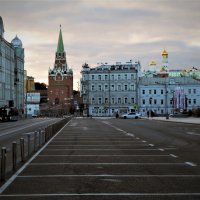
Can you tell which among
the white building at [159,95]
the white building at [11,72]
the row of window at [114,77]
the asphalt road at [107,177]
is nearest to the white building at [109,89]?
the row of window at [114,77]

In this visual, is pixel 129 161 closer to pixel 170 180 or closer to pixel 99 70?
pixel 170 180

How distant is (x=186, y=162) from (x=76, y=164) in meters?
3.58

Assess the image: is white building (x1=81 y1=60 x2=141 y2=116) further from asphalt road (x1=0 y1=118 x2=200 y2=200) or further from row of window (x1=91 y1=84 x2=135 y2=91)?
asphalt road (x1=0 y1=118 x2=200 y2=200)

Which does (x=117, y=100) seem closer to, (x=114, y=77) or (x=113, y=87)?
(x=113, y=87)

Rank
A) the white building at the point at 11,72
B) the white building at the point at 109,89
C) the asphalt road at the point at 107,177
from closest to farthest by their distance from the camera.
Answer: the asphalt road at the point at 107,177, the white building at the point at 11,72, the white building at the point at 109,89

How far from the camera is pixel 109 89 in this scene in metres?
161

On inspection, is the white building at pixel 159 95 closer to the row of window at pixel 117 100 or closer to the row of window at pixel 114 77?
the row of window at pixel 117 100

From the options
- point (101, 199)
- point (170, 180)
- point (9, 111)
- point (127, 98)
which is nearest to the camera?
point (101, 199)

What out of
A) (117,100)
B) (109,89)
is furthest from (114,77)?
(117,100)

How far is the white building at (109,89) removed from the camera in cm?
16025

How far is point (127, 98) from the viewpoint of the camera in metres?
161

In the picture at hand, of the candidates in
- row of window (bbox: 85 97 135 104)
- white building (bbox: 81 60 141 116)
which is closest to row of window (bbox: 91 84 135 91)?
white building (bbox: 81 60 141 116)

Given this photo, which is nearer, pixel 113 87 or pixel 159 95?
pixel 113 87

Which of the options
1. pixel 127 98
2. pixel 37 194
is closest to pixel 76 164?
pixel 37 194
